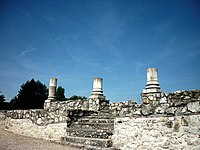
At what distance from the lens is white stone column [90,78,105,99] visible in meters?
8.62

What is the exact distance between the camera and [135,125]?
435 centimetres

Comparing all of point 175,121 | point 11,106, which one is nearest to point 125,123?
point 175,121

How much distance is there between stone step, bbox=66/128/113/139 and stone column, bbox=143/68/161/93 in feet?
9.63

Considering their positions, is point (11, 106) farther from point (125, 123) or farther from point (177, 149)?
point (177, 149)

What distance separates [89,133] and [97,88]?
370 cm

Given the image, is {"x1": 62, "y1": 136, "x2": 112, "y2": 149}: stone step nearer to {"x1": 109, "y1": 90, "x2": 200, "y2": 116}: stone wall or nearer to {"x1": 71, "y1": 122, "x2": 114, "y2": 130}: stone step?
{"x1": 71, "y1": 122, "x2": 114, "y2": 130}: stone step

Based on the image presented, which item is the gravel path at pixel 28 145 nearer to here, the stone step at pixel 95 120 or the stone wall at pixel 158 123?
the stone wall at pixel 158 123

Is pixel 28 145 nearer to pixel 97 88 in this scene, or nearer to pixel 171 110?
pixel 171 110

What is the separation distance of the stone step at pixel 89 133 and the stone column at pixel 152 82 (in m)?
2.94

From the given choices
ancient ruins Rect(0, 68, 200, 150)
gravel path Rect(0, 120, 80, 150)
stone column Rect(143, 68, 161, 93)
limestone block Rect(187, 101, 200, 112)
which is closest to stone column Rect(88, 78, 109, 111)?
ancient ruins Rect(0, 68, 200, 150)

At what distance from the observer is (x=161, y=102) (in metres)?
4.16

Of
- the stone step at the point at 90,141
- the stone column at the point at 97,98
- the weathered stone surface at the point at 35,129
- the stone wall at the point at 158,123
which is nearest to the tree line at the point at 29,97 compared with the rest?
the weathered stone surface at the point at 35,129

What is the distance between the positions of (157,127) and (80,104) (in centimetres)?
547

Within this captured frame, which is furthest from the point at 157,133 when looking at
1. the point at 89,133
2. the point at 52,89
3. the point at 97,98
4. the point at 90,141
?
the point at 52,89
